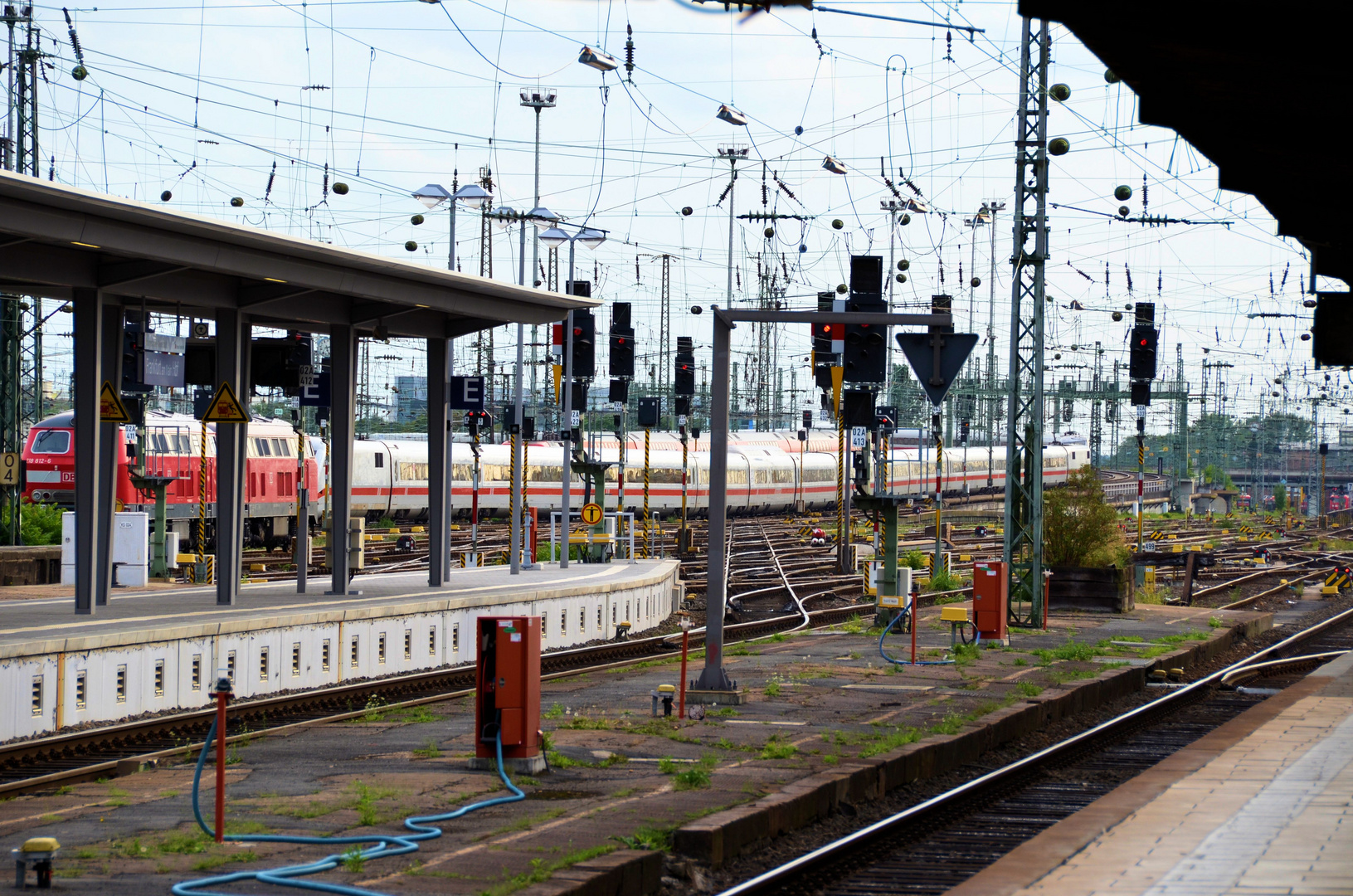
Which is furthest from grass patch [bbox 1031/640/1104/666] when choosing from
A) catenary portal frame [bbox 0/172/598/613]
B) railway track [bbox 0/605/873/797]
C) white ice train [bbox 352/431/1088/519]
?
white ice train [bbox 352/431/1088/519]

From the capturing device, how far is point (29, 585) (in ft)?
81.7

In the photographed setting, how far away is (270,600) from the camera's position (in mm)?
21062

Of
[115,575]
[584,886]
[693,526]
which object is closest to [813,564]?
[693,526]

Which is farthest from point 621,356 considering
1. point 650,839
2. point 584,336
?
point 650,839

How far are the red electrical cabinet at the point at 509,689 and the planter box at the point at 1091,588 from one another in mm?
20862

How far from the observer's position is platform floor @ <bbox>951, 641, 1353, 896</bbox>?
8336mm

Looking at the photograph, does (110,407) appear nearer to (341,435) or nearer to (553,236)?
(341,435)

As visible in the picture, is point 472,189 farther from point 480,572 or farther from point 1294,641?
point 1294,641

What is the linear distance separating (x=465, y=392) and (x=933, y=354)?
10.4 meters

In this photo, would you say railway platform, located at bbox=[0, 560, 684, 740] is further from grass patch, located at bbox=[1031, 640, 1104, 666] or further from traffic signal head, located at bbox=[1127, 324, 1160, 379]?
traffic signal head, located at bbox=[1127, 324, 1160, 379]

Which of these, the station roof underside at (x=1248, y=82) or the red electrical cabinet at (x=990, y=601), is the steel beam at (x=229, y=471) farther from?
the station roof underside at (x=1248, y=82)

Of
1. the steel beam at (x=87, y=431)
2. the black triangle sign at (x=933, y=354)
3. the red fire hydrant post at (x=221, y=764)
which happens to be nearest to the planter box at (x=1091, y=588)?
the black triangle sign at (x=933, y=354)

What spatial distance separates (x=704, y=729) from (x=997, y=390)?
224 feet

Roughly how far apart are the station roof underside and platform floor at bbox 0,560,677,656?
1083 cm
